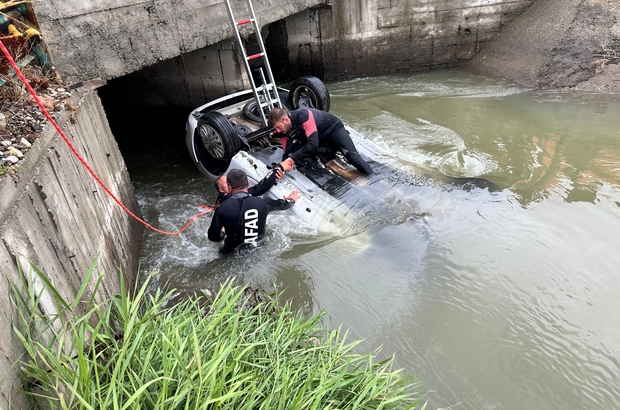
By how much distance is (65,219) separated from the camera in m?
2.99

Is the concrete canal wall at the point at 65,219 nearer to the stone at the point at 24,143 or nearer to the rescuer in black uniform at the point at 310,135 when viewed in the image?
the stone at the point at 24,143

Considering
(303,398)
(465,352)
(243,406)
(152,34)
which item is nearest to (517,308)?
(465,352)

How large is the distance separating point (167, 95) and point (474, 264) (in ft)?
22.7

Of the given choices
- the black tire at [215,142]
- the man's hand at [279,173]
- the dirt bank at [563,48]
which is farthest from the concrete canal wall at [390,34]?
the man's hand at [279,173]

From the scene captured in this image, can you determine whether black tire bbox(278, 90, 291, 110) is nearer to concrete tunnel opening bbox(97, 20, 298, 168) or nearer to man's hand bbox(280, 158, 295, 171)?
concrete tunnel opening bbox(97, 20, 298, 168)

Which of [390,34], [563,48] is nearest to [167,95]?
[390,34]

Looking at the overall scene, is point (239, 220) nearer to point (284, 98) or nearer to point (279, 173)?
point (279, 173)

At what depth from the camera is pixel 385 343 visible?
11.8 ft

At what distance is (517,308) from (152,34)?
216 inches

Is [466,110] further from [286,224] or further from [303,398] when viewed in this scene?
A: [303,398]

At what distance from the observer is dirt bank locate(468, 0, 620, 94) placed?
877 centimetres

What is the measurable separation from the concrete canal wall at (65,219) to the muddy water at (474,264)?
819 mm

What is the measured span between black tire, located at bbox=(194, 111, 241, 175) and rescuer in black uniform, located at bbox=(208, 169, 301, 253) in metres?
1.19

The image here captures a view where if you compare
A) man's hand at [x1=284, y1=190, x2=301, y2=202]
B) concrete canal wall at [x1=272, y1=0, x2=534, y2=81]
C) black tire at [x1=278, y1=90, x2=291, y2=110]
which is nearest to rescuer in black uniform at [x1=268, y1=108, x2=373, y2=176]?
man's hand at [x1=284, y1=190, x2=301, y2=202]
